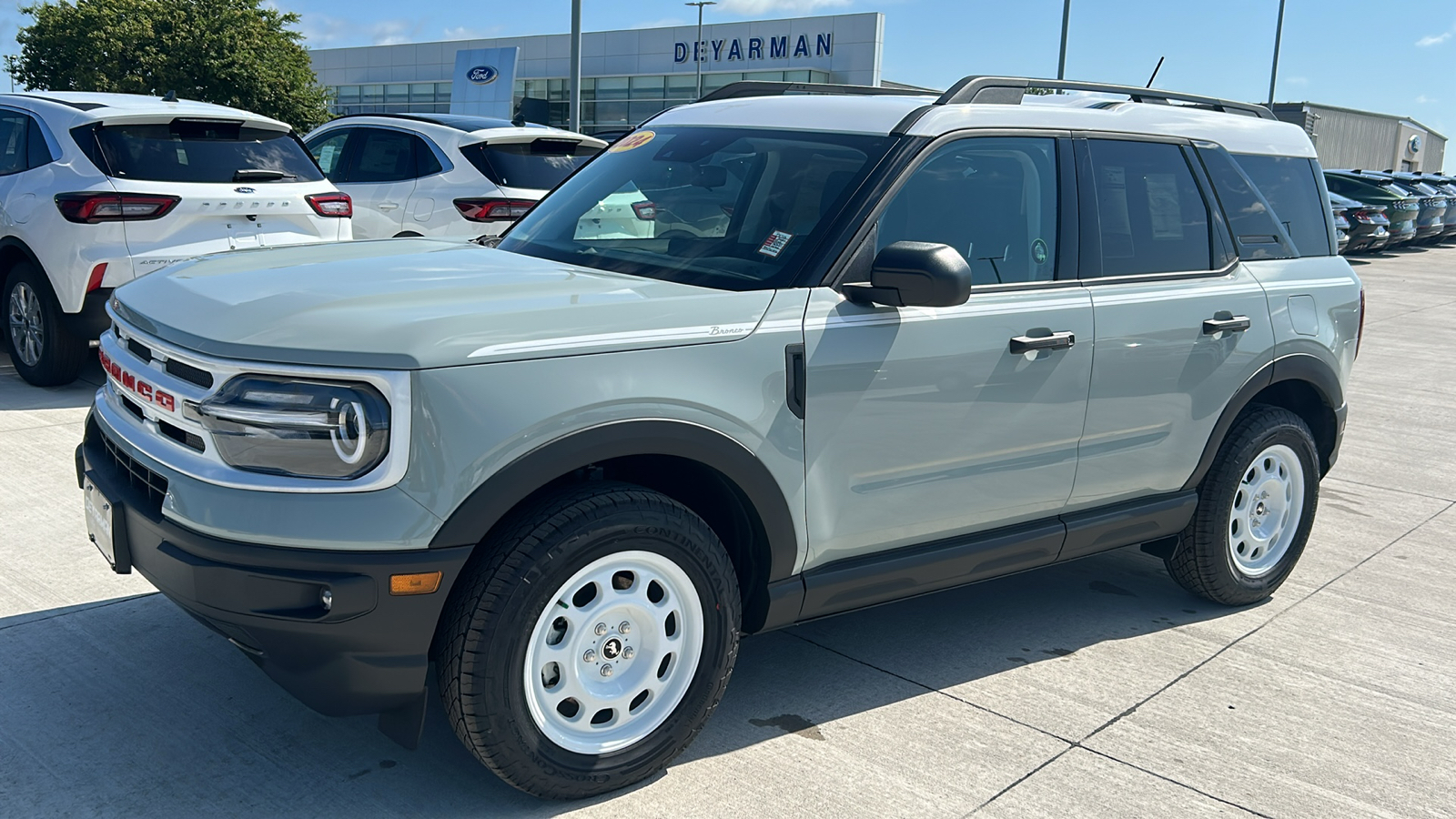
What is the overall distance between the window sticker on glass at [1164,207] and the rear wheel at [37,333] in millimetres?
6022

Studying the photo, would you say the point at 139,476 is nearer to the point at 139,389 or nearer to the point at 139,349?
the point at 139,389

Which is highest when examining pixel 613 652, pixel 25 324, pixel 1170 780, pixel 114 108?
pixel 114 108

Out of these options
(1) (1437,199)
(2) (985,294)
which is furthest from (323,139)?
(1) (1437,199)

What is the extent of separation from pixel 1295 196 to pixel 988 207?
1831mm

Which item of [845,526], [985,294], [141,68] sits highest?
[141,68]

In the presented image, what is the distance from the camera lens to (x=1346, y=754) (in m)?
3.75

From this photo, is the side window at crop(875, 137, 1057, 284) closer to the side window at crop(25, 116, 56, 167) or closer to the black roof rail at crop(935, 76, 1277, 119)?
the black roof rail at crop(935, 76, 1277, 119)

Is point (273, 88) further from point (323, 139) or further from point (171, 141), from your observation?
point (171, 141)

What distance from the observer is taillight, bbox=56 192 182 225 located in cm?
704

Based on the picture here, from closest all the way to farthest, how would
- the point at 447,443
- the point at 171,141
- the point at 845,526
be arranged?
1. the point at 447,443
2. the point at 845,526
3. the point at 171,141

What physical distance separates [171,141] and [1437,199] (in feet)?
96.9

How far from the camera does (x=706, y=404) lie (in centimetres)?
321

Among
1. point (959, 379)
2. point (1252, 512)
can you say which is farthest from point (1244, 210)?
point (959, 379)

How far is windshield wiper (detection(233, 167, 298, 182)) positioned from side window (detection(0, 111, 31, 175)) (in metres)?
1.21
